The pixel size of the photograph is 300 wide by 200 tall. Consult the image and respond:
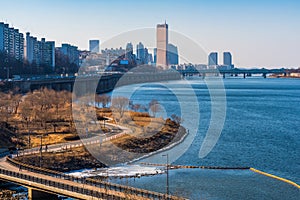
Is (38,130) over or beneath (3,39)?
beneath

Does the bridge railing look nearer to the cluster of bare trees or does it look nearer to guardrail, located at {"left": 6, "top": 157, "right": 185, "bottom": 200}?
guardrail, located at {"left": 6, "top": 157, "right": 185, "bottom": 200}

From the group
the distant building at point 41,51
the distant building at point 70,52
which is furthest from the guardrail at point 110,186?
the distant building at point 70,52

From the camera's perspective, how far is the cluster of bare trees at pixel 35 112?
24.6 meters

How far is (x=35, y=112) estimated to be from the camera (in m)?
26.5

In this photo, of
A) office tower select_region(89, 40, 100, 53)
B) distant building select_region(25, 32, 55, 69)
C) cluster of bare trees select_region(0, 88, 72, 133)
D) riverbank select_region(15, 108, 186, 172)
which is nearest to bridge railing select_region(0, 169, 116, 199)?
riverbank select_region(15, 108, 186, 172)

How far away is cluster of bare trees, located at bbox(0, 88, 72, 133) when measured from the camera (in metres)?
24.6

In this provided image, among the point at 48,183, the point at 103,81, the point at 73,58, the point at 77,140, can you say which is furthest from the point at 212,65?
the point at 48,183

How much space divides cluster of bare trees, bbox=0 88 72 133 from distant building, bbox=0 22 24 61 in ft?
104

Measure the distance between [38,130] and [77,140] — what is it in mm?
3137

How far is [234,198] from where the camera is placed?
44.2 ft

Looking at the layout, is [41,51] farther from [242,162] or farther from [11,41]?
[242,162]

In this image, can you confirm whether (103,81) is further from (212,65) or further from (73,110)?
(212,65)

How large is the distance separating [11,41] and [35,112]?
4557 centimetres

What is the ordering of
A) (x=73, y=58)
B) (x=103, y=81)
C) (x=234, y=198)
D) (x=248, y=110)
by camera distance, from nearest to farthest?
(x=234, y=198)
(x=248, y=110)
(x=103, y=81)
(x=73, y=58)
